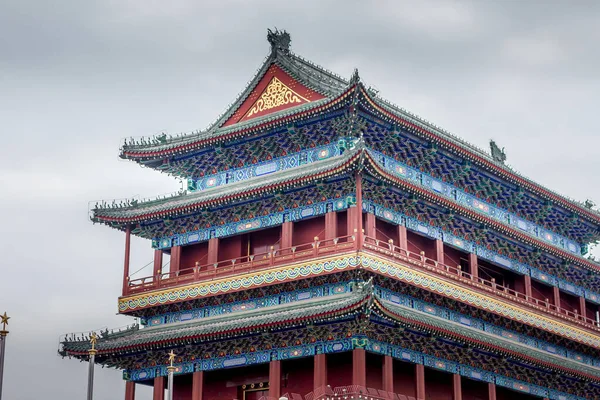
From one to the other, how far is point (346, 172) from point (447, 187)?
8.72m

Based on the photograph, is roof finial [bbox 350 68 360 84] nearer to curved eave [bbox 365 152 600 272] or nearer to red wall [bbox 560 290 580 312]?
curved eave [bbox 365 152 600 272]

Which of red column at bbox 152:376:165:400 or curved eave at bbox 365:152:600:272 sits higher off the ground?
curved eave at bbox 365:152:600:272

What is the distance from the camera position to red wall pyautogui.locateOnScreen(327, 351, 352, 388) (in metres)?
46.0

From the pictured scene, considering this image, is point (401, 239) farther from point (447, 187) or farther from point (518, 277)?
point (518, 277)

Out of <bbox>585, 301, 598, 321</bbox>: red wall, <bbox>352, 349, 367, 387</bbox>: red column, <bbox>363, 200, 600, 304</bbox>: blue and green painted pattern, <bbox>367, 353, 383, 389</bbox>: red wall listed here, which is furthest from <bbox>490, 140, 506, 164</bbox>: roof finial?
<bbox>352, 349, 367, 387</bbox>: red column

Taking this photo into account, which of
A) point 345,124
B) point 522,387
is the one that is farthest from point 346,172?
point 522,387

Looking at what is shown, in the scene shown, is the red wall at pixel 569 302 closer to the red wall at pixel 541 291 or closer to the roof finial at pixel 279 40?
the red wall at pixel 541 291

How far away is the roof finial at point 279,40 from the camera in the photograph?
175 ft

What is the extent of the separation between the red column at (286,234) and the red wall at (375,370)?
234 inches

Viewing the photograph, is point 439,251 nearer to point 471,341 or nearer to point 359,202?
point 471,341

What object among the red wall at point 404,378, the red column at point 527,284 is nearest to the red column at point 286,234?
the red wall at point 404,378

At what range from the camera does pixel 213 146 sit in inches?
2072

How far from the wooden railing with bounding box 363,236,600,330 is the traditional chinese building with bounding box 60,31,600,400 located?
12cm

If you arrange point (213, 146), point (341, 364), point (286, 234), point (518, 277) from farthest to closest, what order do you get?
point (518, 277) < point (213, 146) < point (286, 234) < point (341, 364)
